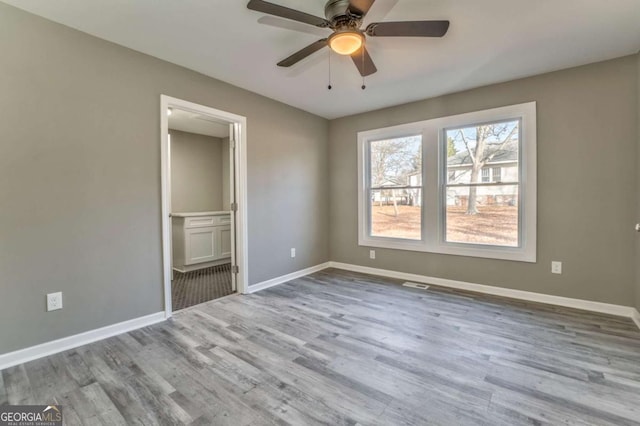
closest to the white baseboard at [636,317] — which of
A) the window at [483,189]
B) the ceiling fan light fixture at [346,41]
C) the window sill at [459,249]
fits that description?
the window sill at [459,249]

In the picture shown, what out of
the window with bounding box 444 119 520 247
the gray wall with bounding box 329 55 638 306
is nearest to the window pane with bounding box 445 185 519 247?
the window with bounding box 444 119 520 247

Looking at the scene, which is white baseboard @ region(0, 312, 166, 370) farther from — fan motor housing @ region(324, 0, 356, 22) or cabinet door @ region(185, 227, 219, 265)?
fan motor housing @ region(324, 0, 356, 22)

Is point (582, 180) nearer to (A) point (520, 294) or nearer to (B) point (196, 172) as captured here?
(A) point (520, 294)

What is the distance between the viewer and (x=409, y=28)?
1.87 m

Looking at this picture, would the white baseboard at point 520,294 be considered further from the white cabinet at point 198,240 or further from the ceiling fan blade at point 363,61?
the ceiling fan blade at point 363,61

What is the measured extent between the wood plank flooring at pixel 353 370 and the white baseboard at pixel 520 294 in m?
0.18

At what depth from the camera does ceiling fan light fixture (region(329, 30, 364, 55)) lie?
1.84 meters

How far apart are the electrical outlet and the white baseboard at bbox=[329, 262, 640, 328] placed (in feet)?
11.9

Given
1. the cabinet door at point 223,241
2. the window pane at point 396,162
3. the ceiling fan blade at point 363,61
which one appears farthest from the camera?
the cabinet door at point 223,241

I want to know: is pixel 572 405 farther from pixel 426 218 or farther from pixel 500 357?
pixel 426 218

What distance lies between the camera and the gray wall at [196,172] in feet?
17.4

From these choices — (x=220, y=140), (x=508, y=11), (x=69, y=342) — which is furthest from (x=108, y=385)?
(x=220, y=140)

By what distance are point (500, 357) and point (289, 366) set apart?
5.10 ft

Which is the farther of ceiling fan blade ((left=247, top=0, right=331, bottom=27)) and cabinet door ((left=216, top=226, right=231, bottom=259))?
cabinet door ((left=216, top=226, right=231, bottom=259))
